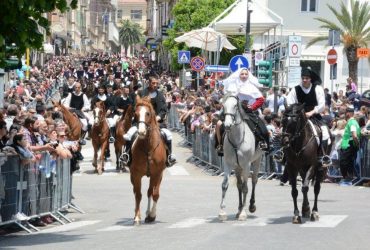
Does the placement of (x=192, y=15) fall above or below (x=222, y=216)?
above

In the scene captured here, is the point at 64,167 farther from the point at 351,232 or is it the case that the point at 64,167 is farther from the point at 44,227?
the point at 351,232

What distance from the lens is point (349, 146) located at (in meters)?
27.2

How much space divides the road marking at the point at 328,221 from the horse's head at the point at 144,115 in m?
2.98

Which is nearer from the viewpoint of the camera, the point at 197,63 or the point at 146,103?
the point at 146,103

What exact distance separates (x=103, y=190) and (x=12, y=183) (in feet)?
27.9

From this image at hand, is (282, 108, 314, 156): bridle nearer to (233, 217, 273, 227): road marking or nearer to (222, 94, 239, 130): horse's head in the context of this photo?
(222, 94, 239, 130): horse's head

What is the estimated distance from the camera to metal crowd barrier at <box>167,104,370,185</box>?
27.0 meters

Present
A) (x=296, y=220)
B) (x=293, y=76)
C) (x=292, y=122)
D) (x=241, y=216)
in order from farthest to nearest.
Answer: (x=293, y=76), (x=241, y=216), (x=292, y=122), (x=296, y=220)

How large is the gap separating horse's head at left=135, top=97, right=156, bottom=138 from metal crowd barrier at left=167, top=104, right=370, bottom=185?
11.1 metres

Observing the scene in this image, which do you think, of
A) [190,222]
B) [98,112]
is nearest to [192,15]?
[98,112]

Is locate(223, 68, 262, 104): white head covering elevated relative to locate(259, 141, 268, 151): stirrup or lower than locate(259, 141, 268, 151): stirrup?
elevated

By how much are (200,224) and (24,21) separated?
178 inches

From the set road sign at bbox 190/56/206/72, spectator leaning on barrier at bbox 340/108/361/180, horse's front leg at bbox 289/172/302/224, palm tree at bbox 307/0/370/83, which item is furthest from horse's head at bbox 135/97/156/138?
palm tree at bbox 307/0/370/83

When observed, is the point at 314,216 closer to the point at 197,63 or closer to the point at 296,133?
the point at 296,133
